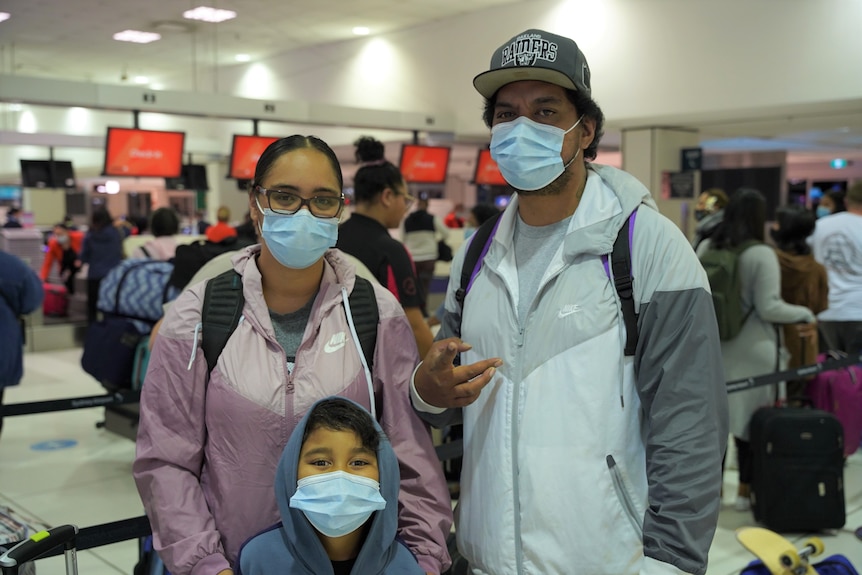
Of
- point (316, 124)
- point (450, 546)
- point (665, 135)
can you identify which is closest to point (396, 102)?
point (316, 124)

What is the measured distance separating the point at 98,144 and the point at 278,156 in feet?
44.3

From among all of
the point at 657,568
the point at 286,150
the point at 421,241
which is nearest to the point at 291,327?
the point at 286,150

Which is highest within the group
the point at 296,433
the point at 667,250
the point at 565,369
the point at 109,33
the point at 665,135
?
the point at 109,33

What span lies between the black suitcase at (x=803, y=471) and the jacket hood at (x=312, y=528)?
3329mm

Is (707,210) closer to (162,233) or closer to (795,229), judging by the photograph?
(795,229)

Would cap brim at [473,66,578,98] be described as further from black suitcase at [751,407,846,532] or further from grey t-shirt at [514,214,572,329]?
black suitcase at [751,407,846,532]

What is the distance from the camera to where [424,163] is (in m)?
11.8

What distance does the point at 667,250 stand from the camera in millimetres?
1659

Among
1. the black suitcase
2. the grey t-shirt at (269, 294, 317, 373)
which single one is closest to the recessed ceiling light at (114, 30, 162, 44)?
the black suitcase

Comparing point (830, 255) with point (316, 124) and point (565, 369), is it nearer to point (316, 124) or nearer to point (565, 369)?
point (565, 369)

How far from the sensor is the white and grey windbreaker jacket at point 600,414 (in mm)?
1598

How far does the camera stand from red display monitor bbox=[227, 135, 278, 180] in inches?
428

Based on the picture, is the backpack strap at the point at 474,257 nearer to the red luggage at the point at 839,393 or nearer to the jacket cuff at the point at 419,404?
the jacket cuff at the point at 419,404

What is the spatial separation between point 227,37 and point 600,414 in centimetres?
1260
